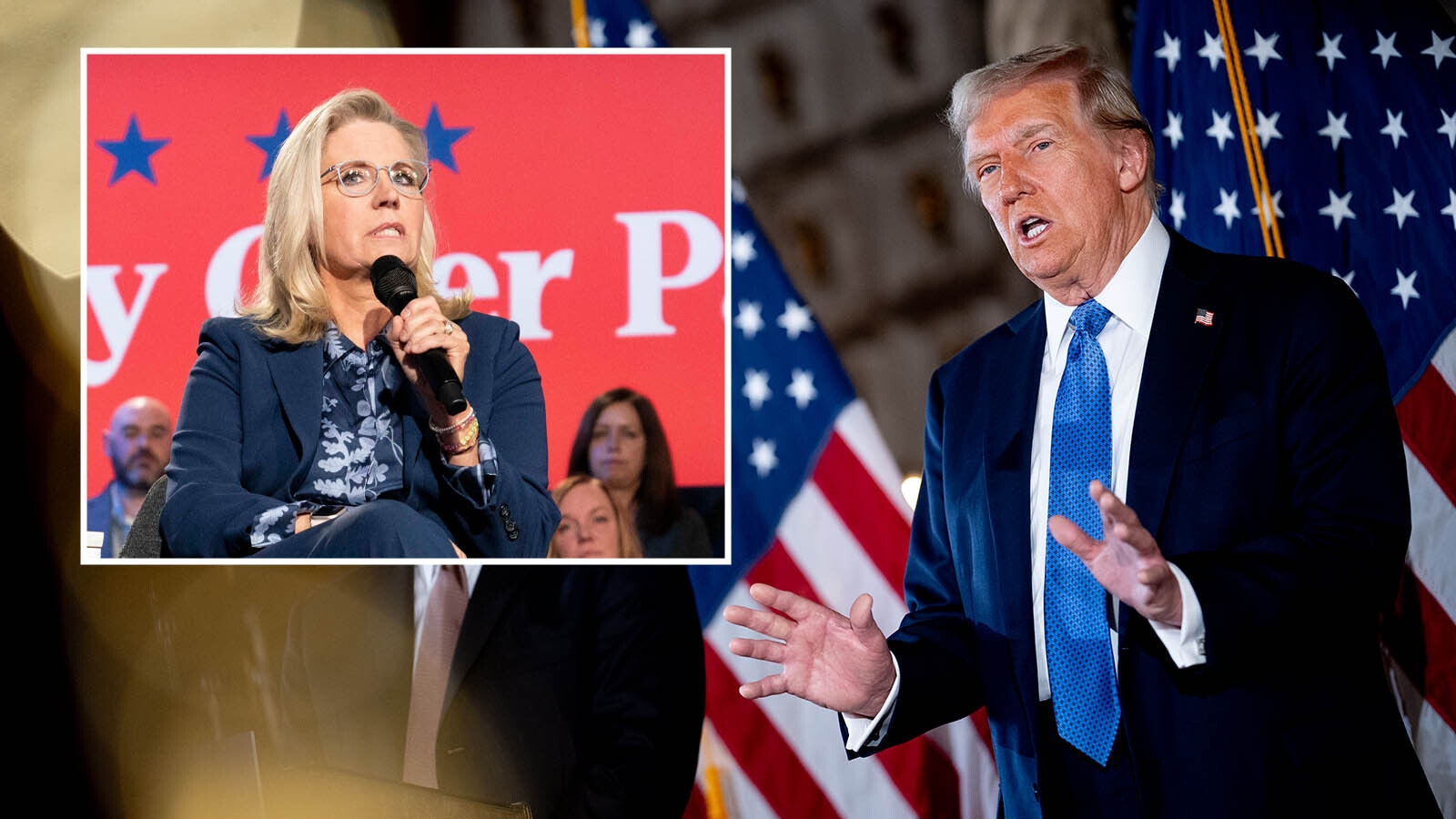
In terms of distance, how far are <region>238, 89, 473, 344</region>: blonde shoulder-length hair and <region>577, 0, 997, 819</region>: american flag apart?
0.59m

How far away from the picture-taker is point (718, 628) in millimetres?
3074

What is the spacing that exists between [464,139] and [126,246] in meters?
0.86

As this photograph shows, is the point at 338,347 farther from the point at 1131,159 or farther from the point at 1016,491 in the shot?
the point at 1131,159

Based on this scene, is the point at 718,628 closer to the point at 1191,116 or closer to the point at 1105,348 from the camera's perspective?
the point at 1105,348

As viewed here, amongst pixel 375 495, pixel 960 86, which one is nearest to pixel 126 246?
pixel 375 495

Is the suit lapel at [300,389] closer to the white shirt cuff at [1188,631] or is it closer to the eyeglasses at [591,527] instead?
the eyeglasses at [591,527]

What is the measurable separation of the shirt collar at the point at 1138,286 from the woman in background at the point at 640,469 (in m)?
1.08

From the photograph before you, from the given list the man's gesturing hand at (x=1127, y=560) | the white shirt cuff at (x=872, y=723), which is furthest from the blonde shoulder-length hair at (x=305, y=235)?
the man's gesturing hand at (x=1127, y=560)

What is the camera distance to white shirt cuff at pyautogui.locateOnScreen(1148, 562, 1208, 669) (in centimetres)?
172

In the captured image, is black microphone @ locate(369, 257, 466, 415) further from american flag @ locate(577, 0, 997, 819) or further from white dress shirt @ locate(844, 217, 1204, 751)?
white dress shirt @ locate(844, 217, 1204, 751)

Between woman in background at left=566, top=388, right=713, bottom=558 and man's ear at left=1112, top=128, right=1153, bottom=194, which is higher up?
man's ear at left=1112, top=128, right=1153, bottom=194

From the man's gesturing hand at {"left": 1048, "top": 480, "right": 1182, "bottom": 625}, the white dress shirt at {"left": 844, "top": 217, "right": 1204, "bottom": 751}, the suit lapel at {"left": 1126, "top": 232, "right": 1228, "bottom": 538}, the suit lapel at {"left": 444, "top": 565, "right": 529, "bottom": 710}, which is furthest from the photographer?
the suit lapel at {"left": 444, "top": 565, "right": 529, "bottom": 710}

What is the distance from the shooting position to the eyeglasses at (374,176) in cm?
294

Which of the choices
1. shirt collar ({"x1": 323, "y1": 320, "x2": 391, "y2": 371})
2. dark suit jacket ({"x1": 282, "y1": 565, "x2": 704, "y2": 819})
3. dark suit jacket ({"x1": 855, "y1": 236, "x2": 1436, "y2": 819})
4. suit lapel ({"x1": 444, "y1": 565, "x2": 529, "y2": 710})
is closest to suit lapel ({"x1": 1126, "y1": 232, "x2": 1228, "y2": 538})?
dark suit jacket ({"x1": 855, "y1": 236, "x2": 1436, "y2": 819})
